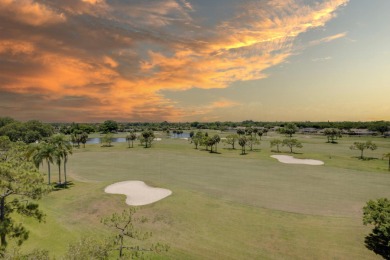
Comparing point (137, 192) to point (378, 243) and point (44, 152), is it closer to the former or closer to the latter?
point (44, 152)

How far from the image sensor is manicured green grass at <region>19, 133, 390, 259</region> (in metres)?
29.2

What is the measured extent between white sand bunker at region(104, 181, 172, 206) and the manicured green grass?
182cm

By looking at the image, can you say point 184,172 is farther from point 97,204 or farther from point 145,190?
point 97,204

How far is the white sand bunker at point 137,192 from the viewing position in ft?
145

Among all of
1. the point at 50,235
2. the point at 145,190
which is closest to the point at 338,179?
the point at 145,190

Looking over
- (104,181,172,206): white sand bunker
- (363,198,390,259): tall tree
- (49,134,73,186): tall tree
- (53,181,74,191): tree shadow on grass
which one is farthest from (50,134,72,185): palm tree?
(363,198,390,259): tall tree

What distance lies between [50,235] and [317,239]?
33488mm

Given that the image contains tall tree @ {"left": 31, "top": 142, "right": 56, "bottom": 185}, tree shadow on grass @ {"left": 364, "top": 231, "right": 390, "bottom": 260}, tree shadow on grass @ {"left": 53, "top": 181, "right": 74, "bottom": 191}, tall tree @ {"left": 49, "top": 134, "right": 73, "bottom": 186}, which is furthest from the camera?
tall tree @ {"left": 49, "top": 134, "right": 73, "bottom": 186}

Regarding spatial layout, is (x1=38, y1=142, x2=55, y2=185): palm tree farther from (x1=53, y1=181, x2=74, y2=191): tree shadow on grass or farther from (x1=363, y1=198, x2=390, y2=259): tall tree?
(x1=363, y1=198, x2=390, y2=259): tall tree

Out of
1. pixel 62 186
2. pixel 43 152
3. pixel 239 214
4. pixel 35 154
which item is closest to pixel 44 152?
pixel 43 152

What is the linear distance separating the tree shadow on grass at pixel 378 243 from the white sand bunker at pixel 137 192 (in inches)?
1211

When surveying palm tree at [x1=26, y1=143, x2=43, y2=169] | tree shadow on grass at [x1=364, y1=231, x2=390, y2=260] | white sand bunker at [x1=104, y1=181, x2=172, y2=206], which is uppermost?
palm tree at [x1=26, y1=143, x2=43, y2=169]

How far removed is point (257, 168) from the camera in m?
76.8

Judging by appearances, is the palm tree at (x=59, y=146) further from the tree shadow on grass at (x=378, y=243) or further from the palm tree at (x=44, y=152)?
the tree shadow on grass at (x=378, y=243)
